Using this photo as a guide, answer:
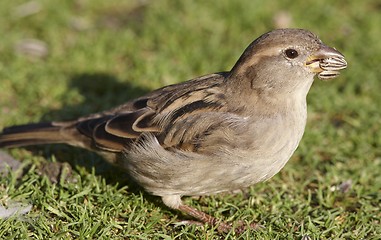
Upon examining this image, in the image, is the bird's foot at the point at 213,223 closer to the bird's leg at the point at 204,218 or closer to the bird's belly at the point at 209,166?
the bird's leg at the point at 204,218

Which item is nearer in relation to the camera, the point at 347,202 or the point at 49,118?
the point at 347,202

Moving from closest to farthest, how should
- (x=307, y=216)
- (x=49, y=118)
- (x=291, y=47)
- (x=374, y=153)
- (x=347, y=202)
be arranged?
(x=291, y=47) < (x=307, y=216) < (x=347, y=202) < (x=374, y=153) < (x=49, y=118)

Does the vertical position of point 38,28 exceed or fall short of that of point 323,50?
it falls short

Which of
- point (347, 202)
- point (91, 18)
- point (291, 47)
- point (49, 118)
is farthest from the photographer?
point (91, 18)

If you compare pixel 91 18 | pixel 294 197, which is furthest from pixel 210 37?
pixel 294 197

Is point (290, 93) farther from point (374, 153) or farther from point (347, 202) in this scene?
point (374, 153)

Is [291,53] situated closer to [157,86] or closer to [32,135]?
[32,135]

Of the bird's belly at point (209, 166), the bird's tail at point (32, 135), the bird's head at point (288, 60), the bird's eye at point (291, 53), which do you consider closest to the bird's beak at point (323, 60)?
the bird's head at point (288, 60)
